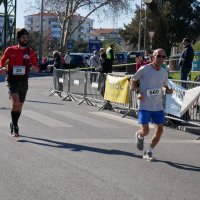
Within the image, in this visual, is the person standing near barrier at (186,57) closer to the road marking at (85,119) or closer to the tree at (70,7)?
the road marking at (85,119)

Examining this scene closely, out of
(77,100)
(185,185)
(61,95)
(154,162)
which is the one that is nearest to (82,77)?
(77,100)

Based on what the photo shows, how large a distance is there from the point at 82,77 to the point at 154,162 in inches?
419

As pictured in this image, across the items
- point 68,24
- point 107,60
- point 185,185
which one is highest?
point 68,24

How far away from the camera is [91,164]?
8.13 meters

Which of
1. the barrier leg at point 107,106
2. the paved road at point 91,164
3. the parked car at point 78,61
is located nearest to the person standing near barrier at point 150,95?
the paved road at point 91,164

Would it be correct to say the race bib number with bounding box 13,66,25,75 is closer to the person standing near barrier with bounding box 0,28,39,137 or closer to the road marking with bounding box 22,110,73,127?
the person standing near barrier with bounding box 0,28,39,137

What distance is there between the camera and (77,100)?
773 inches

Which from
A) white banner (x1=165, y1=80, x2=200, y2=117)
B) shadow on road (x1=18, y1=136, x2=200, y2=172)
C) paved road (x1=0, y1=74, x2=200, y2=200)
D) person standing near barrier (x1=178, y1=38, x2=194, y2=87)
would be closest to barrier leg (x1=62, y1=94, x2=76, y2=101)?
person standing near barrier (x1=178, y1=38, x2=194, y2=87)

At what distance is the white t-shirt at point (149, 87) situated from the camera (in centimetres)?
866

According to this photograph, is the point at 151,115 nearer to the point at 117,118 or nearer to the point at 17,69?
the point at 17,69

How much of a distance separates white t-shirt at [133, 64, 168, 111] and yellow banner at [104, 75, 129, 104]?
6.22 meters

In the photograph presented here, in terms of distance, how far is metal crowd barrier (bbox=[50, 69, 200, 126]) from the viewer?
41.3 feet

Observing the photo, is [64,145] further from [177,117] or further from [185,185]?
[177,117]

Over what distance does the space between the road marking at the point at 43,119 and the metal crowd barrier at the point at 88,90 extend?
2530mm
